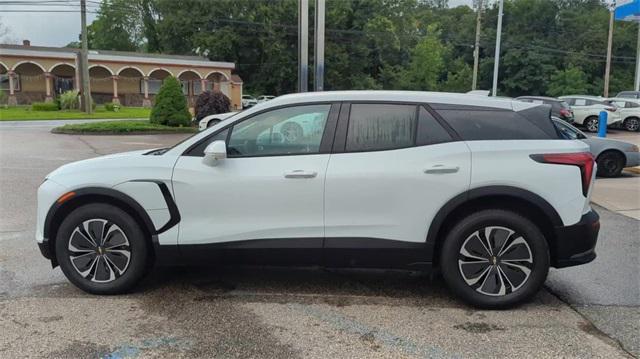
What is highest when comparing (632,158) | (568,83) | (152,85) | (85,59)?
(568,83)

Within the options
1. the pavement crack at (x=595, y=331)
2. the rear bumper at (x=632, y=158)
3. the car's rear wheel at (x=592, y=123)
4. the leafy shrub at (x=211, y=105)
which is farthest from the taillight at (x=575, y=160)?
the car's rear wheel at (x=592, y=123)

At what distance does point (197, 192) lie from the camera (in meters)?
4.52

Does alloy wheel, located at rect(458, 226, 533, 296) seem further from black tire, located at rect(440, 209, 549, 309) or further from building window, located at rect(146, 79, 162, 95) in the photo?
building window, located at rect(146, 79, 162, 95)

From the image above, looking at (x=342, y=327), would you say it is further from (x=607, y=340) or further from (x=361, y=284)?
(x=607, y=340)

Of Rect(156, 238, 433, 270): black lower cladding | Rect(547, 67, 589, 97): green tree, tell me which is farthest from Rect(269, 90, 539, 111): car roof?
Rect(547, 67, 589, 97): green tree

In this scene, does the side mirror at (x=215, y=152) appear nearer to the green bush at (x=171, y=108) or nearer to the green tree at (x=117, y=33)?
the green bush at (x=171, y=108)

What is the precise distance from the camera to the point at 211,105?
24000 mm

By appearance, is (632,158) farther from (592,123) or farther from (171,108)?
(171,108)

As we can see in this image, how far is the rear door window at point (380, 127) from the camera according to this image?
14.9 feet

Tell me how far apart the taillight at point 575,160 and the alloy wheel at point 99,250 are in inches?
135

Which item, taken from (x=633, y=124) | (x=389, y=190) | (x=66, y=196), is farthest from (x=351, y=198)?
(x=633, y=124)

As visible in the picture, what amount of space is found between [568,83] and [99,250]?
203 ft

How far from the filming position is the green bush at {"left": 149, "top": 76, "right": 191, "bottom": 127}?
78.5 ft

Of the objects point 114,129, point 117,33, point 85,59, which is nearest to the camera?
point 114,129
